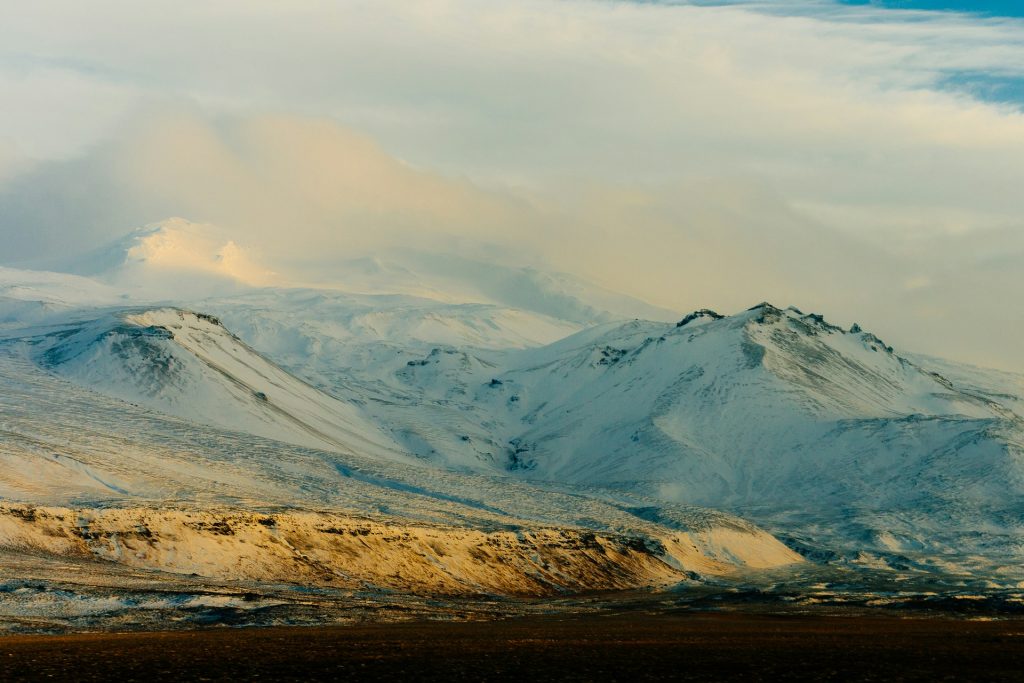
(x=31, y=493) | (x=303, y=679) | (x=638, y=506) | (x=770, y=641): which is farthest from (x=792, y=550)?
(x=303, y=679)

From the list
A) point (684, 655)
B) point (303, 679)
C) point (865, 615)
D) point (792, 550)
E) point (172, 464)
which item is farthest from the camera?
point (792, 550)

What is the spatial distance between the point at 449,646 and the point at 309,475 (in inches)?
4711

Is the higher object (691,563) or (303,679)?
(303,679)

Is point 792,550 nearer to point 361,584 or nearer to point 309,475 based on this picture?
point 309,475

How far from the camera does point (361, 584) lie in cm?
10800

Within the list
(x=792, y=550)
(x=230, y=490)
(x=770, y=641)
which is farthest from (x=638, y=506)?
(x=770, y=641)

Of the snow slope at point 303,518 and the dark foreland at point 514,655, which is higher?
the dark foreland at point 514,655

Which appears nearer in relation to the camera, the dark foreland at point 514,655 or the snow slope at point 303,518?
the dark foreland at point 514,655

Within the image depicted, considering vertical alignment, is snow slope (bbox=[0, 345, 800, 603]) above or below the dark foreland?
below

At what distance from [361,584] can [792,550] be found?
99528 millimetres

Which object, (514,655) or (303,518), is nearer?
(514,655)

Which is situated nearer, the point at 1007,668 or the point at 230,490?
the point at 1007,668

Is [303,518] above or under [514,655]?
under

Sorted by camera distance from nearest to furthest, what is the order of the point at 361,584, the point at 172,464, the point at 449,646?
the point at 449,646 → the point at 361,584 → the point at 172,464
